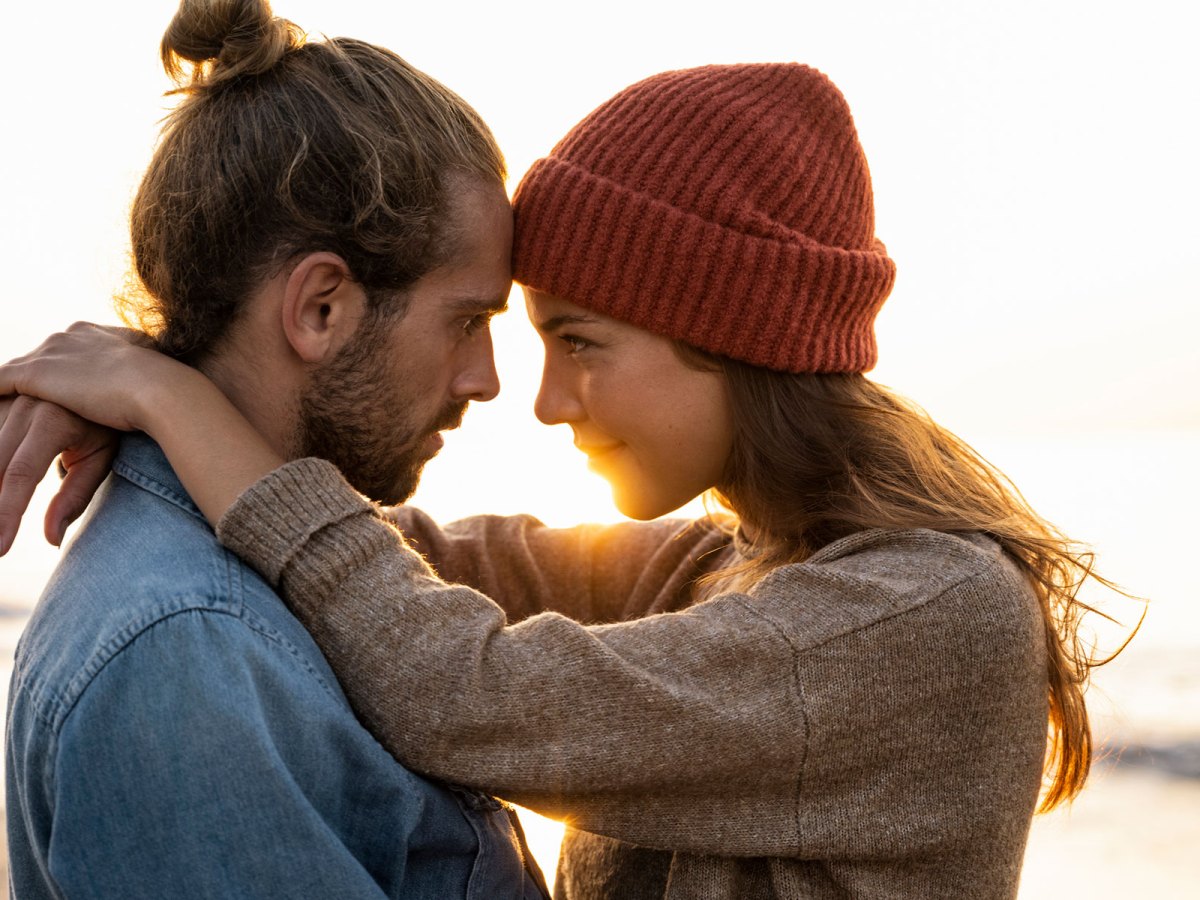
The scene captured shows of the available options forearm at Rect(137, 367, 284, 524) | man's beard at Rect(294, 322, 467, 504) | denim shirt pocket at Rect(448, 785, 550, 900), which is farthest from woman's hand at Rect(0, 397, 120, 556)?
denim shirt pocket at Rect(448, 785, 550, 900)

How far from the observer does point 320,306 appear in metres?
1.87

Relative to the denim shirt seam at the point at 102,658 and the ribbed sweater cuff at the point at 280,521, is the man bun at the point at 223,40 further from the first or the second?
the denim shirt seam at the point at 102,658

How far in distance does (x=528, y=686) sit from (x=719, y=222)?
3.36 feet

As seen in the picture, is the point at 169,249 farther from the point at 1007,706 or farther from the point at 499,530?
the point at 1007,706

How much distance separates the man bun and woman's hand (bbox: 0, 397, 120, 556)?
0.64 metres

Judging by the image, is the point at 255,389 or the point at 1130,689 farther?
the point at 1130,689

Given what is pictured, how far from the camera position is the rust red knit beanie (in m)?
2.11

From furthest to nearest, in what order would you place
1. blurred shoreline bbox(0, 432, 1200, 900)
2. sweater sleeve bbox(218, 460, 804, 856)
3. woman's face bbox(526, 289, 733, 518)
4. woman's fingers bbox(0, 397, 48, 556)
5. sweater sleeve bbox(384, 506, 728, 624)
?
blurred shoreline bbox(0, 432, 1200, 900) < sweater sleeve bbox(384, 506, 728, 624) < woman's face bbox(526, 289, 733, 518) < woman's fingers bbox(0, 397, 48, 556) < sweater sleeve bbox(218, 460, 804, 856)

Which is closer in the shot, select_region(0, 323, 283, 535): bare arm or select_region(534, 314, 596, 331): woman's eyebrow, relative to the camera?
select_region(0, 323, 283, 535): bare arm

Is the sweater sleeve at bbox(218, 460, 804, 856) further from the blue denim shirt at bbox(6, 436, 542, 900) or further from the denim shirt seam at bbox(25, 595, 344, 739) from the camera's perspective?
the denim shirt seam at bbox(25, 595, 344, 739)

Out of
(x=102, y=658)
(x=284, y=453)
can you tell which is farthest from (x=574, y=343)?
(x=102, y=658)

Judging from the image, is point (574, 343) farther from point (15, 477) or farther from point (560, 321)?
point (15, 477)

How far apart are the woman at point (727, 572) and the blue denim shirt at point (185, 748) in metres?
0.09

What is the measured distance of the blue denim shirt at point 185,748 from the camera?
1275 millimetres
